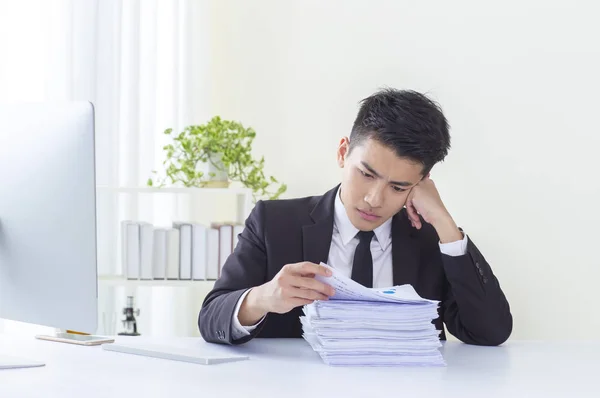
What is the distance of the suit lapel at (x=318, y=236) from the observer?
1.99 metres

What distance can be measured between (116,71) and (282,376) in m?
2.49

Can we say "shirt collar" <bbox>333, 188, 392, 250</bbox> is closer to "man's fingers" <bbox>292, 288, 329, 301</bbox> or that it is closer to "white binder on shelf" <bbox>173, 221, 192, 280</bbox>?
"man's fingers" <bbox>292, 288, 329, 301</bbox>

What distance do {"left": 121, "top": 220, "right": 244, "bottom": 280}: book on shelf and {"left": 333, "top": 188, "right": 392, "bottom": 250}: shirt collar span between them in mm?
1221

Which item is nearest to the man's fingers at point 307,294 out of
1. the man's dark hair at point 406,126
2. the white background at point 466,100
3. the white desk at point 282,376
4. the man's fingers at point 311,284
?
the man's fingers at point 311,284

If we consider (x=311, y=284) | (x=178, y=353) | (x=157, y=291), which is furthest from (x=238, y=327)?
(x=157, y=291)

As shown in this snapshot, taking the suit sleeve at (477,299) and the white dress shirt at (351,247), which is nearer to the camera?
the suit sleeve at (477,299)

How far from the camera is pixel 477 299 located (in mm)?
1892

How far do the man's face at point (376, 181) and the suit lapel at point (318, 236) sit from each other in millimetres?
94

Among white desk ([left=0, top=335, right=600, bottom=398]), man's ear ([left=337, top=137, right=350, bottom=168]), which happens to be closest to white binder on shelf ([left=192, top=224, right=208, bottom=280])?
man's ear ([left=337, top=137, right=350, bottom=168])

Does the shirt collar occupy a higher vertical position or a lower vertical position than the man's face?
lower

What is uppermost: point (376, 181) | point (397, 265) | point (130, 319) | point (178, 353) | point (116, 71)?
point (116, 71)

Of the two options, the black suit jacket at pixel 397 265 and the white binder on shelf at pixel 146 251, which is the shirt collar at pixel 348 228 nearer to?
the black suit jacket at pixel 397 265

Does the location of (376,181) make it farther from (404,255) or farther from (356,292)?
(356,292)

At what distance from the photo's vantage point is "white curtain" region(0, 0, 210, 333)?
3320 millimetres
